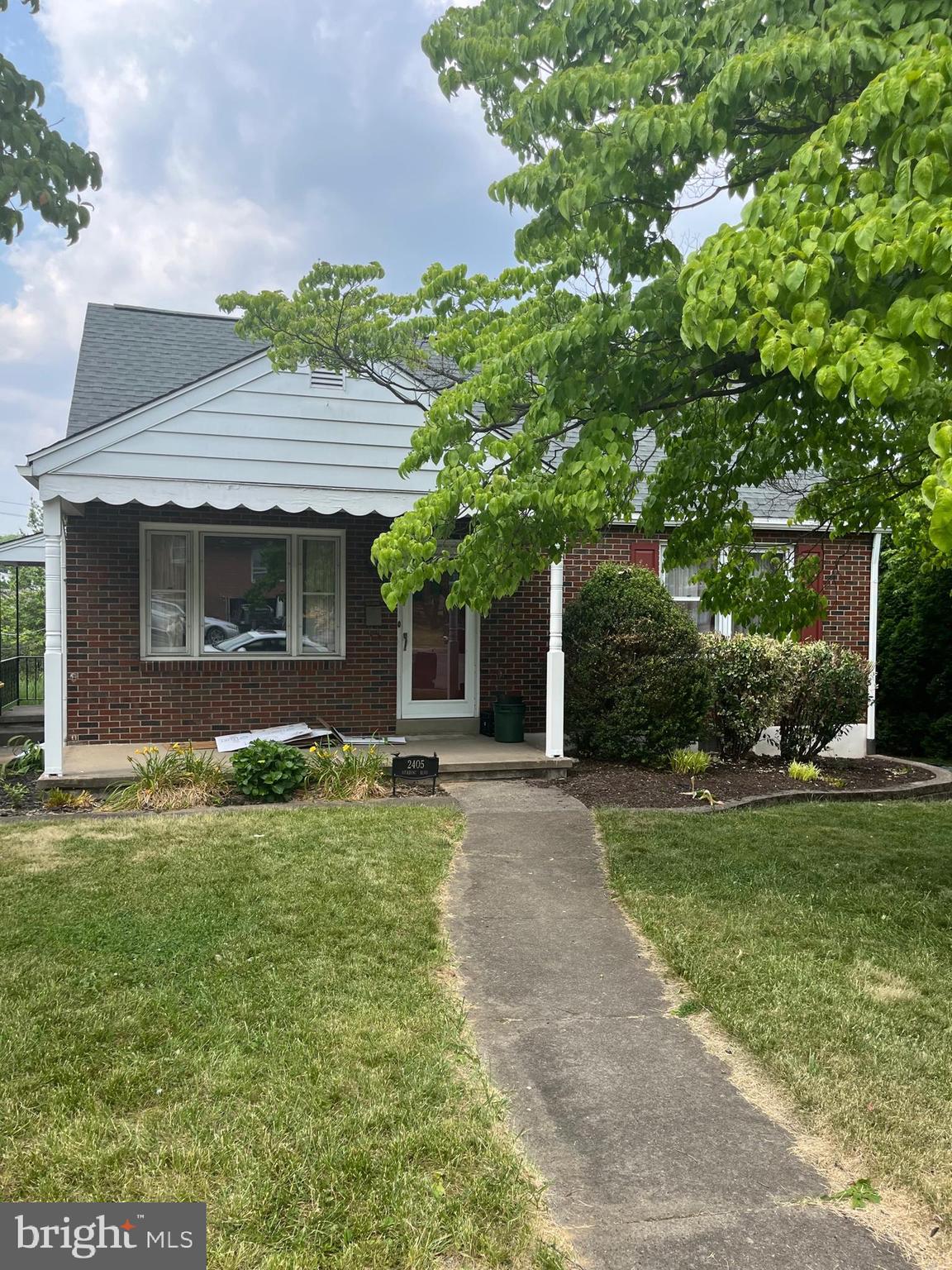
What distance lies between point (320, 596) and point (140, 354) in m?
4.40


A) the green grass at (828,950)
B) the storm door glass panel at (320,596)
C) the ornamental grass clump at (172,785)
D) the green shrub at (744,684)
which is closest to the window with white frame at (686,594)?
the green shrub at (744,684)

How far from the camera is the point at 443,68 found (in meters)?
5.54

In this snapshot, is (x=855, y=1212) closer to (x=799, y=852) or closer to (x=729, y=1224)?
(x=729, y=1224)

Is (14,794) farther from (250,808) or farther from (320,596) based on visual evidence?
(320,596)

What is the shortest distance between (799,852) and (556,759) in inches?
122

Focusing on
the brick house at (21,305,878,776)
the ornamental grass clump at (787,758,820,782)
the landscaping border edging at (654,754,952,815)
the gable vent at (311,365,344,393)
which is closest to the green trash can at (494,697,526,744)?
the brick house at (21,305,878,776)

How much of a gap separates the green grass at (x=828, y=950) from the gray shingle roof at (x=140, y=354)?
7812 mm

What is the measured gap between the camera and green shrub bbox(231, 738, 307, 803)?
319 inches

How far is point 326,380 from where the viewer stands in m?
9.55

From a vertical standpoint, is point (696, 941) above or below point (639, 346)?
below

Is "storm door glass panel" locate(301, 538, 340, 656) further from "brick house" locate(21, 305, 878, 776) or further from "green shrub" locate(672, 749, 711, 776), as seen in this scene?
"green shrub" locate(672, 749, 711, 776)

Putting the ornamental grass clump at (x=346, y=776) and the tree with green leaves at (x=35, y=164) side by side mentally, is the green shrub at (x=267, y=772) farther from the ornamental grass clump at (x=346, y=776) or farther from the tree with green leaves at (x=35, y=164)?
the tree with green leaves at (x=35, y=164)

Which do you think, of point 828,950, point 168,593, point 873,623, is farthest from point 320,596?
point 873,623

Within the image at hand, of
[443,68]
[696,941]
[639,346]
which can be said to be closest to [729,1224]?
[696,941]
